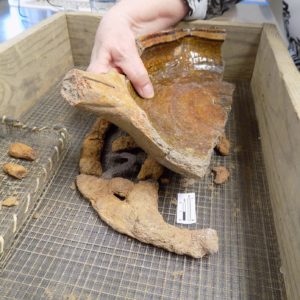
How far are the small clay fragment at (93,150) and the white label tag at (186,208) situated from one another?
0.88 ft

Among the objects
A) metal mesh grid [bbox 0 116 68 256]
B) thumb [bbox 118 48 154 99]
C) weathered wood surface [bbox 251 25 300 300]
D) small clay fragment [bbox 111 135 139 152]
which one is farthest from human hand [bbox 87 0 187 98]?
weathered wood surface [bbox 251 25 300 300]

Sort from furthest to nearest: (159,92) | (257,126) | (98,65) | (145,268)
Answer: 1. (257,126)
2. (159,92)
3. (98,65)
4. (145,268)

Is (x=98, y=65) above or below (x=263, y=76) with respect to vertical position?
above

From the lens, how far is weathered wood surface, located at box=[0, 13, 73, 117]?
3.71ft

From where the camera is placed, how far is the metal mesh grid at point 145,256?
2.37ft

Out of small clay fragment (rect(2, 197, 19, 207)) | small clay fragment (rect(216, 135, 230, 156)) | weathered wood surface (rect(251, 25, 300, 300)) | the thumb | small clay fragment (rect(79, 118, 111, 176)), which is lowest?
small clay fragment (rect(216, 135, 230, 156))

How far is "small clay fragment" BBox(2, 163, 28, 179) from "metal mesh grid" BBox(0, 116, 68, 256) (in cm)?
1

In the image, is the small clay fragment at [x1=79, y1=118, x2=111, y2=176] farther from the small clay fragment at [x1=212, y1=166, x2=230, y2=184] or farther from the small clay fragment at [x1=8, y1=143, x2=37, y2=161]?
the small clay fragment at [x1=212, y1=166, x2=230, y2=184]

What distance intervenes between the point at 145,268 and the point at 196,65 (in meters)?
0.82

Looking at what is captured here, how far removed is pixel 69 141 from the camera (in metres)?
1.12

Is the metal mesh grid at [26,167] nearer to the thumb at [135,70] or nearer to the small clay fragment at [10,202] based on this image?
the small clay fragment at [10,202]

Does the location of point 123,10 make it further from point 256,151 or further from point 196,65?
point 256,151

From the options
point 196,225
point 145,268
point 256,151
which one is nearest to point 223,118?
point 256,151

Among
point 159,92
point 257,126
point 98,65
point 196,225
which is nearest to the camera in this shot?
point 196,225
